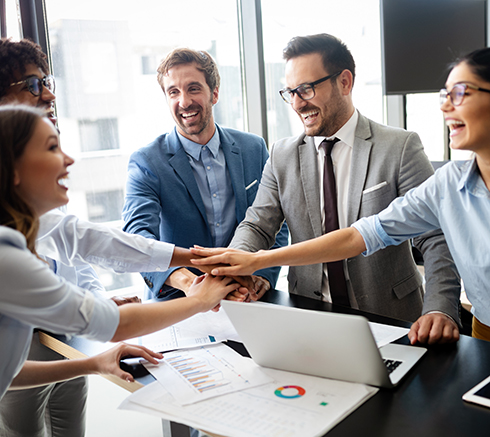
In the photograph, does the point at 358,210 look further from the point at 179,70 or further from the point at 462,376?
the point at 179,70

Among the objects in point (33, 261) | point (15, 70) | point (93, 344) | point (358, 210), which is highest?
point (15, 70)

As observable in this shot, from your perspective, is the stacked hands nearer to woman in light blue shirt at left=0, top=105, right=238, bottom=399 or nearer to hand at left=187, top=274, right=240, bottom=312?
hand at left=187, top=274, right=240, bottom=312

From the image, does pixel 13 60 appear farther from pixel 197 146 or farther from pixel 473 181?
pixel 473 181

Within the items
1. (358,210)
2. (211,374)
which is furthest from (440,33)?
(211,374)

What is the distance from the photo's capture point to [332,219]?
205 cm

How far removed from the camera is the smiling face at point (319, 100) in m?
2.11

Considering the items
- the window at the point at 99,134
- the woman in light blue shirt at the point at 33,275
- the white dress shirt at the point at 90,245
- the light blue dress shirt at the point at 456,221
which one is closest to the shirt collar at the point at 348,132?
the light blue dress shirt at the point at 456,221

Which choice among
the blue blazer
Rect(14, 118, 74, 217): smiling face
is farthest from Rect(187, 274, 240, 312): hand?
Rect(14, 118, 74, 217): smiling face

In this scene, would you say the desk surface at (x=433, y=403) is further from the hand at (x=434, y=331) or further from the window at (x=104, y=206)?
the window at (x=104, y=206)

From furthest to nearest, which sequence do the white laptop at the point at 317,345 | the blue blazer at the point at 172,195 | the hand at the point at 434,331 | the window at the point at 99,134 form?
the window at the point at 99,134 < the blue blazer at the point at 172,195 < the hand at the point at 434,331 < the white laptop at the point at 317,345

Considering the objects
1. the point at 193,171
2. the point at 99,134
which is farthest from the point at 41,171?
the point at 99,134

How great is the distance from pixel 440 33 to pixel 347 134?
1.84m

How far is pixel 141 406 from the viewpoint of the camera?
3.78ft

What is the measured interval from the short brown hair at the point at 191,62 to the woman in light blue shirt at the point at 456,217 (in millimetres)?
1104
